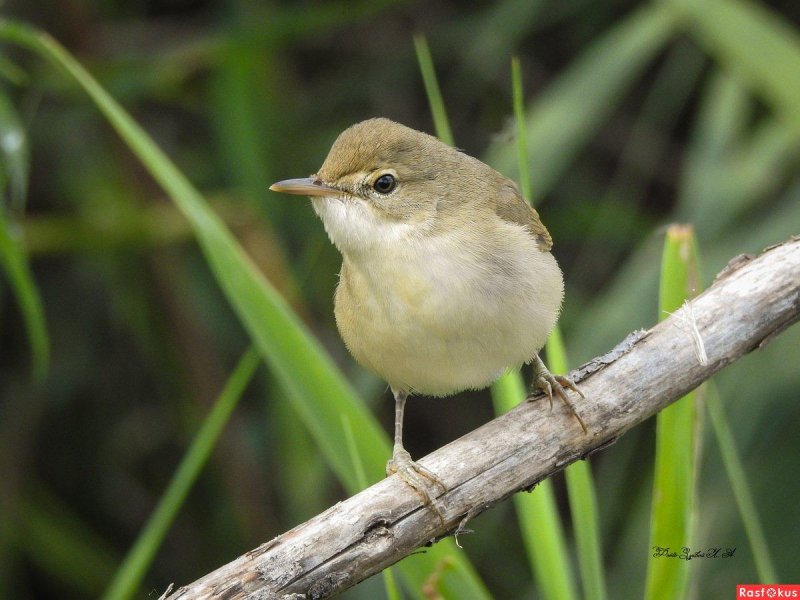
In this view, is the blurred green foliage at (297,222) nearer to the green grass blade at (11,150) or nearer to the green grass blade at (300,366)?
the green grass blade at (11,150)

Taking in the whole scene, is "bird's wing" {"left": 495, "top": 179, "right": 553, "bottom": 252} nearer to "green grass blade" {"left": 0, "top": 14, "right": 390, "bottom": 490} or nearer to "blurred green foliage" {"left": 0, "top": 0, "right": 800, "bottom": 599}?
"blurred green foliage" {"left": 0, "top": 0, "right": 800, "bottom": 599}

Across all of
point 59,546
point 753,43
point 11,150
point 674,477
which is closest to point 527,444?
point 674,477

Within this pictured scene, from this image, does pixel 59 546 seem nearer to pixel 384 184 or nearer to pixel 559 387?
pixel 384 184

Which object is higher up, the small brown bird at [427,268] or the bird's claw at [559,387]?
the small brown bird at [427,268]

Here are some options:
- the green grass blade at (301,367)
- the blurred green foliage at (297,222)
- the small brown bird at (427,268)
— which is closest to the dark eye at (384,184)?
the small brown bird at (427,268)

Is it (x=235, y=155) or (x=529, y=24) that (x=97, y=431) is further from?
(x=529, y=24)

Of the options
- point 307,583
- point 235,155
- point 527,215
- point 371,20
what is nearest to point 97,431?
point 235,155
